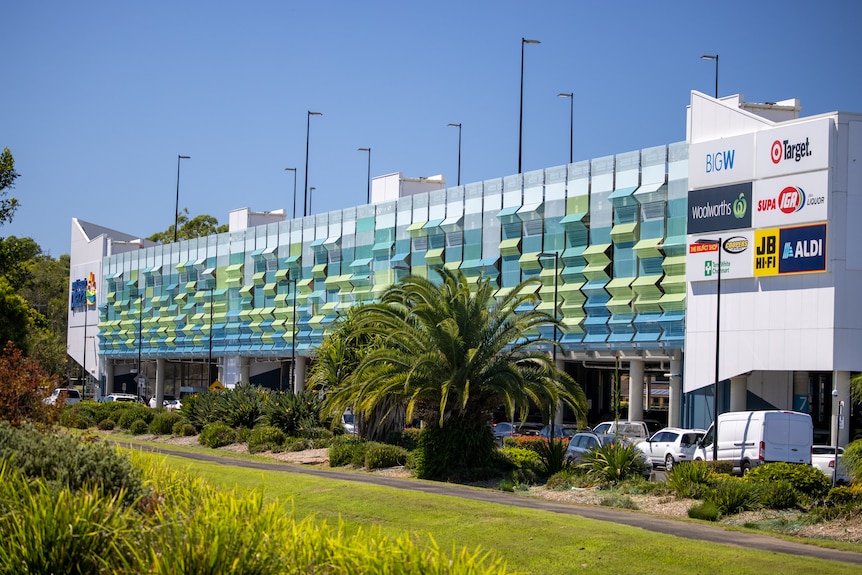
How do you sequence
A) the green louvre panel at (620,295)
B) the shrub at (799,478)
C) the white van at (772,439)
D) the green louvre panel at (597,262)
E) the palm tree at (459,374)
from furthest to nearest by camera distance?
the green louvre panel at (597,262) → the green louvre panel at (620,295) → the white van at (772,439) → the palm tree at (459,374) → the shrub at (799,478)

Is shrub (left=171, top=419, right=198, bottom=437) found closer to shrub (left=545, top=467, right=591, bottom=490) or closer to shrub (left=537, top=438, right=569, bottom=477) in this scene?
shrub (left=537, top=438, right=569, bottom=477)

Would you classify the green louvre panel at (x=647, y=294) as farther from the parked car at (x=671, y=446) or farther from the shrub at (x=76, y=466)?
the shrub at (x=76, y=466)

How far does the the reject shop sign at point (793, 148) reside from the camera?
152 ft

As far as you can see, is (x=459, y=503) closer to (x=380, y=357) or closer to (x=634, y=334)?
(x=380, y=357)

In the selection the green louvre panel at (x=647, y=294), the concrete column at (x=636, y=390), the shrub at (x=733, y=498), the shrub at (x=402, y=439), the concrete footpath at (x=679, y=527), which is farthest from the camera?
the concrete column at (x=636, y=390)

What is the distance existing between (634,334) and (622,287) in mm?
2386

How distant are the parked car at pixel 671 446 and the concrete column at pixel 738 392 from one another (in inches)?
489

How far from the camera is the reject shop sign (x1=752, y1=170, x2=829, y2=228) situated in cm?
4628

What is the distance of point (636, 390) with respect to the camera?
55.3m

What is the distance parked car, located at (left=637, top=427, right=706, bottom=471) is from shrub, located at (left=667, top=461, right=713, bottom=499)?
12994mm

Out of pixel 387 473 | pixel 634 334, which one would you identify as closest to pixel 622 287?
pixel 634 334

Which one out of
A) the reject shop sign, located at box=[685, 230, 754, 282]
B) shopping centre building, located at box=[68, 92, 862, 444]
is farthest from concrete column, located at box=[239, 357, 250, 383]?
the reject shop sign, located at box=[685, 230, 754, 282]

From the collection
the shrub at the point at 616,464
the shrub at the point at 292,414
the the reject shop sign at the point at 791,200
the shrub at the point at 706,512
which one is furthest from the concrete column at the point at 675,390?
the shrub at the point at 706,512

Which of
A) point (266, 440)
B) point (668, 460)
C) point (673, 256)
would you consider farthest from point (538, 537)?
point (673, 256)
